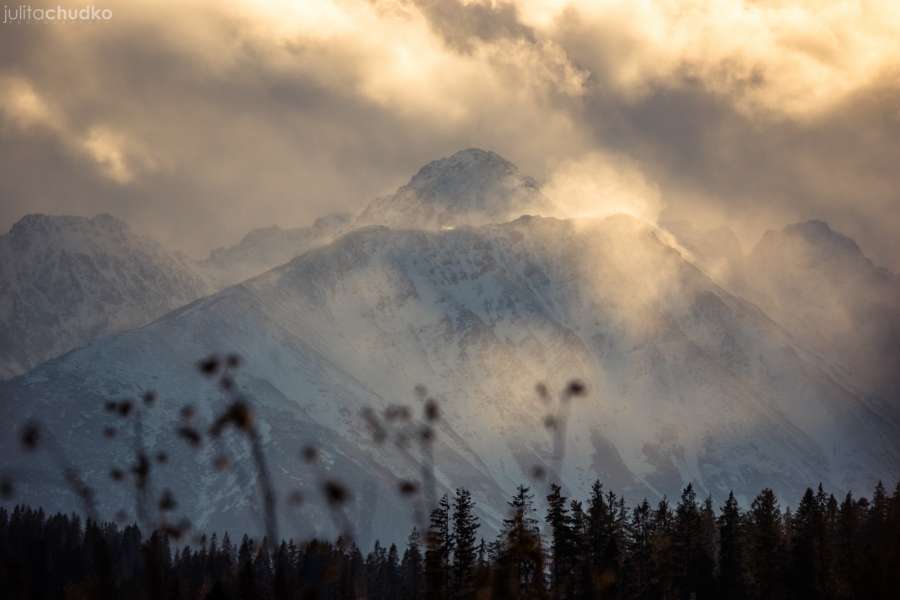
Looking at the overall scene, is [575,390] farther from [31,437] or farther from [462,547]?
[462,547]

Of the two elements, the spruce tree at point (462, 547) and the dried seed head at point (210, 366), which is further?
the spruce tree at point (462, 547)

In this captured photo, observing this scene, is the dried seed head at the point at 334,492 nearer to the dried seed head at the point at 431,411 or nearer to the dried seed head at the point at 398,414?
the dried seed head at the point at 431,411

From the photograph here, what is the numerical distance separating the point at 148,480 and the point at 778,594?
297 feet

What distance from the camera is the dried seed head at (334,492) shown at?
1432 cm

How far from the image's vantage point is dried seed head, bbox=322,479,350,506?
564 inches

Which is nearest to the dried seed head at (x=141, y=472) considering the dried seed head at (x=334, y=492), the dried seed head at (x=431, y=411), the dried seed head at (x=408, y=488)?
the dried seed head at (x=334, y=492)

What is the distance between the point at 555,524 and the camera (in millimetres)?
88688

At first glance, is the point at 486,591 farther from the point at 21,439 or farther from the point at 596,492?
the point at 596,492

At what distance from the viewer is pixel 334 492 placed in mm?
14406

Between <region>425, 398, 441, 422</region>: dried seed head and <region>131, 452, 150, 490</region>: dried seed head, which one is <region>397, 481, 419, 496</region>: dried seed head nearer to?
<region>425, 398, 441, 422</region>: dried seed head

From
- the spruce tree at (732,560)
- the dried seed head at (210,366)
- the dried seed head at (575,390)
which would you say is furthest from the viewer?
the spruce tree at (732,560)

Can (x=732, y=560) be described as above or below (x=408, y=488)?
above

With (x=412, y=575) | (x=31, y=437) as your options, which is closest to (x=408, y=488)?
(x=31, y=437)

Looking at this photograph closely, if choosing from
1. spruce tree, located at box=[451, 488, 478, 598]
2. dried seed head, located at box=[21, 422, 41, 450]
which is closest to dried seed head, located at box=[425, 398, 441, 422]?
dried seed head, located at box=[21, 422, 41, 450]
